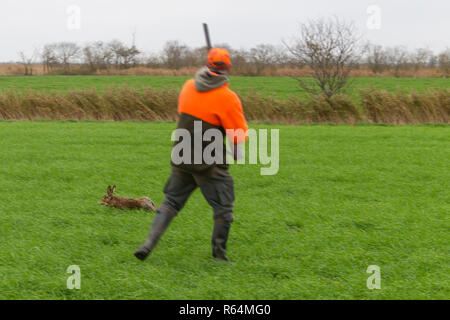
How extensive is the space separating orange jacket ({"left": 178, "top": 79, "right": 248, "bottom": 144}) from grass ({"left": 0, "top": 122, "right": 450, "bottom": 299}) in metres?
1.31

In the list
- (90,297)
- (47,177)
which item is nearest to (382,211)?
(90,297)

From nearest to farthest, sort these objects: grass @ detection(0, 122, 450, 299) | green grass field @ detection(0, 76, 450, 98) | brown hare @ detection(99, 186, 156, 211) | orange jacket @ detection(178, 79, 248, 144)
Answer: grass @ detection(0, 122, 450, 299) < orange jacket @ detection(178, 79, 248, 144) < brown hare @ detection(99, 186, 156, 211) < green grass field @ detection(0, 76, 450, 98)

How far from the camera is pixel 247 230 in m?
5.53

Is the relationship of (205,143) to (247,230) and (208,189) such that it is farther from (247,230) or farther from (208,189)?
(247,230)

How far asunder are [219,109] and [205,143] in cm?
34

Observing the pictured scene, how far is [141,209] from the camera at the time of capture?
6234mm

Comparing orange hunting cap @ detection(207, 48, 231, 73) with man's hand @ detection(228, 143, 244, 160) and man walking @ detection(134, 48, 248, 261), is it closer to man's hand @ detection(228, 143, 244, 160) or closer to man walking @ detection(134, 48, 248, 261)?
man walking @ detection(134, 48, 248, 261)

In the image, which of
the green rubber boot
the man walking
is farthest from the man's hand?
the green rubber boot

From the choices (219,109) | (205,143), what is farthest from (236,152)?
(219,109)

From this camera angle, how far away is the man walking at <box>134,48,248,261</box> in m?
4.20

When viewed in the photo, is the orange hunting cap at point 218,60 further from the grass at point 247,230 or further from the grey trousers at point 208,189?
the grass at point 247,230

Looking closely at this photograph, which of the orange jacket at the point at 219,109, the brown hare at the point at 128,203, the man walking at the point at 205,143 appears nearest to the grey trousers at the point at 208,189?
the man walking at the point at 205,143
